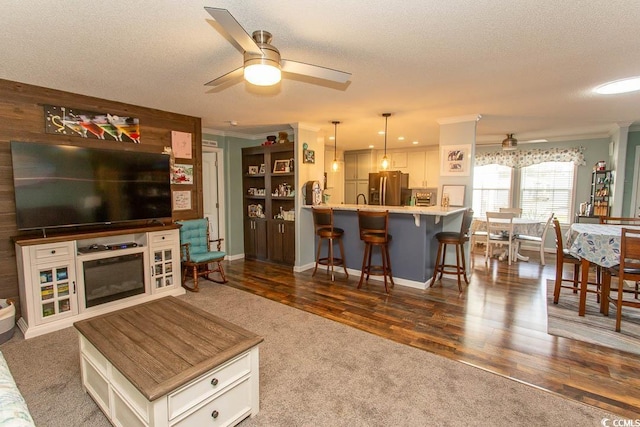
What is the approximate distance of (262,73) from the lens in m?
1.87

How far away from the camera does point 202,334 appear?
1.84m

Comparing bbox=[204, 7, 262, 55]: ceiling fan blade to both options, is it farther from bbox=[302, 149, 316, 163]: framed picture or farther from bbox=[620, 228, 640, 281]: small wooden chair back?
bbox=[620, 228, 640, 281]: small wooden chair back

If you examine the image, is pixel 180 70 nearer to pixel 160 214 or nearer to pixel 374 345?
pixel 160 214

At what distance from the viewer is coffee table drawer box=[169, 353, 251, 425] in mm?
1458

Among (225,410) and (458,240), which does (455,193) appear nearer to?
(458,240)

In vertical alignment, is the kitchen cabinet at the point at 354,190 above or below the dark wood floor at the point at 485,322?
above

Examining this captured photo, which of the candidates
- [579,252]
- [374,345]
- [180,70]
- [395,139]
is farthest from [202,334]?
[395,139]

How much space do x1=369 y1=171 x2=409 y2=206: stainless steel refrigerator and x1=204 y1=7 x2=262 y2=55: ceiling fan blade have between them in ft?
16.5

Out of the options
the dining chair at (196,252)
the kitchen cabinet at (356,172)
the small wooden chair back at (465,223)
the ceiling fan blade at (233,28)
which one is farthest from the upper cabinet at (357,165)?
the ceiling fan blade at (233,28)

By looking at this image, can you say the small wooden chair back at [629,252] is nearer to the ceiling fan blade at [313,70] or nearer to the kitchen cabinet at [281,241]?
the ceiling fan blade at [313,70]

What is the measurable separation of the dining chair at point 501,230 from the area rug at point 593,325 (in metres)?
1.81

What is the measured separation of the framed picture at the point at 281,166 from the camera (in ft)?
17.3

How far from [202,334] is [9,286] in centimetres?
260

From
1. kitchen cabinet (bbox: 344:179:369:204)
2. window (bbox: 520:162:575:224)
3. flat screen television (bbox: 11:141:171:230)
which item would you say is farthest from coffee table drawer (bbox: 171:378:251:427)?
window (bbox: 520:162:575:224)
